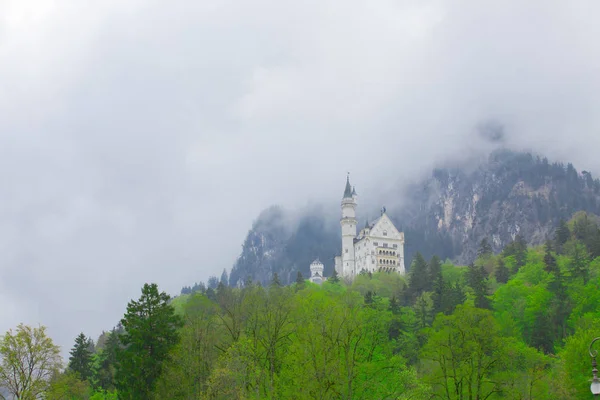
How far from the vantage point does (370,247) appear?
16350 centimetres

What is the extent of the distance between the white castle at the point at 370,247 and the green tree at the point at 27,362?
10691cm

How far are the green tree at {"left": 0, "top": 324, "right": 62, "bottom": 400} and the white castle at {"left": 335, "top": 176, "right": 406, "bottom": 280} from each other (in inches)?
4209

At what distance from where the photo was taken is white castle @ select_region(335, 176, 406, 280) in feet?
535

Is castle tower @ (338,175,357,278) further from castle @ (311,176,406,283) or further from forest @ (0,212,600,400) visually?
forest @ (0,212,600,400)

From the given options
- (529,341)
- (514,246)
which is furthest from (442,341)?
(514,246)

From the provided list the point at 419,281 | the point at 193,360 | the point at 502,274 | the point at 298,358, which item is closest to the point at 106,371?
the point at 193,360

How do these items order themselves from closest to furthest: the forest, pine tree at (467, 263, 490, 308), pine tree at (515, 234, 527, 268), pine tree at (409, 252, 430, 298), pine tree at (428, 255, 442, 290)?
the forest < pine tree at (467, 263, 490, 308) < pine tree at (428, 255, 442, 290) < pine tree at (409, 252, 430, 298) < pine tree at (515, 234, 527, 268)

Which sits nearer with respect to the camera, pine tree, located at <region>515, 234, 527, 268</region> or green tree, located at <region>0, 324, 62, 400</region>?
green tree, located at <region>0, 324, 62, 400</region>

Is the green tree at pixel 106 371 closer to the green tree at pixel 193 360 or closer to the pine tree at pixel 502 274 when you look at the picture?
the green tree at pixel 193 360

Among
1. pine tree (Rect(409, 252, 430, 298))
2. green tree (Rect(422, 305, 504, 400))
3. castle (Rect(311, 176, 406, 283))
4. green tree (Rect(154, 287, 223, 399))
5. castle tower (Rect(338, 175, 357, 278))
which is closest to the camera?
green tree (Rect(422, 305, 504, 400))

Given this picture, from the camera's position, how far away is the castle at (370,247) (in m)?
163

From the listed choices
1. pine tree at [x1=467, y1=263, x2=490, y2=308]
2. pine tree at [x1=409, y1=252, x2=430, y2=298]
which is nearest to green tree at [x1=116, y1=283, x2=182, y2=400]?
pine tree at [x1=467, y1=263, x2=490, y2=308]

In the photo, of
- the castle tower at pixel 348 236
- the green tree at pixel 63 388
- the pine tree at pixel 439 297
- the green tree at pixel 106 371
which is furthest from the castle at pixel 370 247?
the green tree at pixel 63 388

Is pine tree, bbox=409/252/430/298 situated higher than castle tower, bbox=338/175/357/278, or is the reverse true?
castle tower, bbox=338/175/357/278
